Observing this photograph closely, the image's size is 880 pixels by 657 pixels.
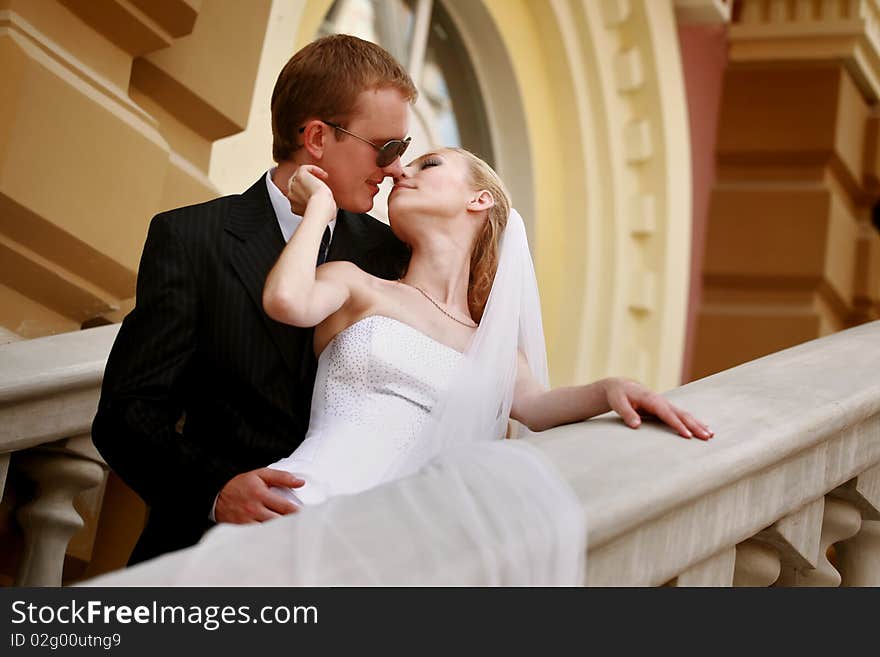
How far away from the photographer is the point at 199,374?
2092mm

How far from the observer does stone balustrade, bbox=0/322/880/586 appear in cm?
149

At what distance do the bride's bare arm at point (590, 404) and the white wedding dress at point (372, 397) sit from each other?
0.43ft

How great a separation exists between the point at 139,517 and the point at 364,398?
0.61 metres

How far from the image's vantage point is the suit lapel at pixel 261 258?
2.11m

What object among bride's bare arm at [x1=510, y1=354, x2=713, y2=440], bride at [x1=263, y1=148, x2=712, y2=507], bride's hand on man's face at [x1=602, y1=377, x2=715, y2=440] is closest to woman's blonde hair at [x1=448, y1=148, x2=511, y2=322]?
bride at [x1=263, y1=148, x2=712, y2=507]

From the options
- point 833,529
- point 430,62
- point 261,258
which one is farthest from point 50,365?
point 430,62

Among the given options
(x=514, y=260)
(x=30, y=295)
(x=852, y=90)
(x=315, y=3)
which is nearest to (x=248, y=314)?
(x=514, y=260)

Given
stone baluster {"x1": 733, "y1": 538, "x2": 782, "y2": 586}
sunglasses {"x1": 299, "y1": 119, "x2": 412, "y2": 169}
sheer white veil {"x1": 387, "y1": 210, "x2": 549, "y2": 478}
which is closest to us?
stone baluster {"x1": 733, "y1": 538, "x2": 782, "y2": 586}

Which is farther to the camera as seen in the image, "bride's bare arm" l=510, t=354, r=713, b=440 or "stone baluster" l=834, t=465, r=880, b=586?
"stone baluster" l=834, t=465, r=880, b=586

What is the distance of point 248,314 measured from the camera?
2.09m

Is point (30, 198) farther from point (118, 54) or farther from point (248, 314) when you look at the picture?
point (248, 314)

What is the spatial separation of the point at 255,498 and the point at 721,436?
64 centimetres

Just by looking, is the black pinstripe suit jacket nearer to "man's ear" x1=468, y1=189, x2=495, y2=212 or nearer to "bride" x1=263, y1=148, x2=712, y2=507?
"bride" x1=263, y1=148, x2=712, y2=507

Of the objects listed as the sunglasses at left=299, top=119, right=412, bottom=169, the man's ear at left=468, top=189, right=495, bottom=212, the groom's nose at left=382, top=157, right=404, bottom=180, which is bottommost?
the man's ear at left=468, top=189, right=495, bottom=212
